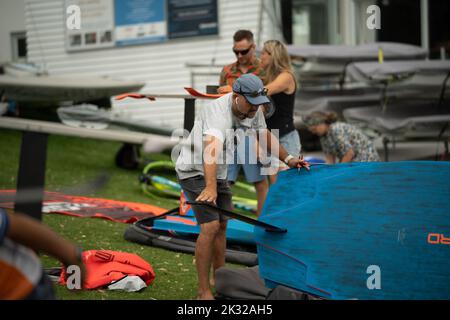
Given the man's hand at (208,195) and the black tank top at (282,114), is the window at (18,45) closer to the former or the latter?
the black tank top at (282,114)

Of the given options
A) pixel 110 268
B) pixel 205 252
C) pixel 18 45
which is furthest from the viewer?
pixel 18 45

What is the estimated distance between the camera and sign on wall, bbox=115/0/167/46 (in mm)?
16766

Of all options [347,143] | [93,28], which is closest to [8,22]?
[93,28]

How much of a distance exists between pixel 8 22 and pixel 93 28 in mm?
3255

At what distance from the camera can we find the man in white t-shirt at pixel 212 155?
17.6 feet

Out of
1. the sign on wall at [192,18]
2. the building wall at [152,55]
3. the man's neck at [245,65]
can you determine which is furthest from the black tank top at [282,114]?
the sign on wall at [192,18]

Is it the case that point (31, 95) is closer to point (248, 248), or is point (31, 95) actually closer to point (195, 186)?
point (248, 248)

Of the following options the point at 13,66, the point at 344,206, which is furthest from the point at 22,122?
the point at 13,66

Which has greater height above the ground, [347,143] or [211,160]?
[211,160]

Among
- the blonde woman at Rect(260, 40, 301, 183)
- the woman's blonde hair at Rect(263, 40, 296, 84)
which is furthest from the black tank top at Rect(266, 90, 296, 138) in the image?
the woman's blonde hair at Rect(263, 40, 296, 84)

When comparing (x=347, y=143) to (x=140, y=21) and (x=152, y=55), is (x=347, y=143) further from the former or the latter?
(x=140, y=21)

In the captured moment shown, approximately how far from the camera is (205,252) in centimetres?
554

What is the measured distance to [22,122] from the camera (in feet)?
18.2
